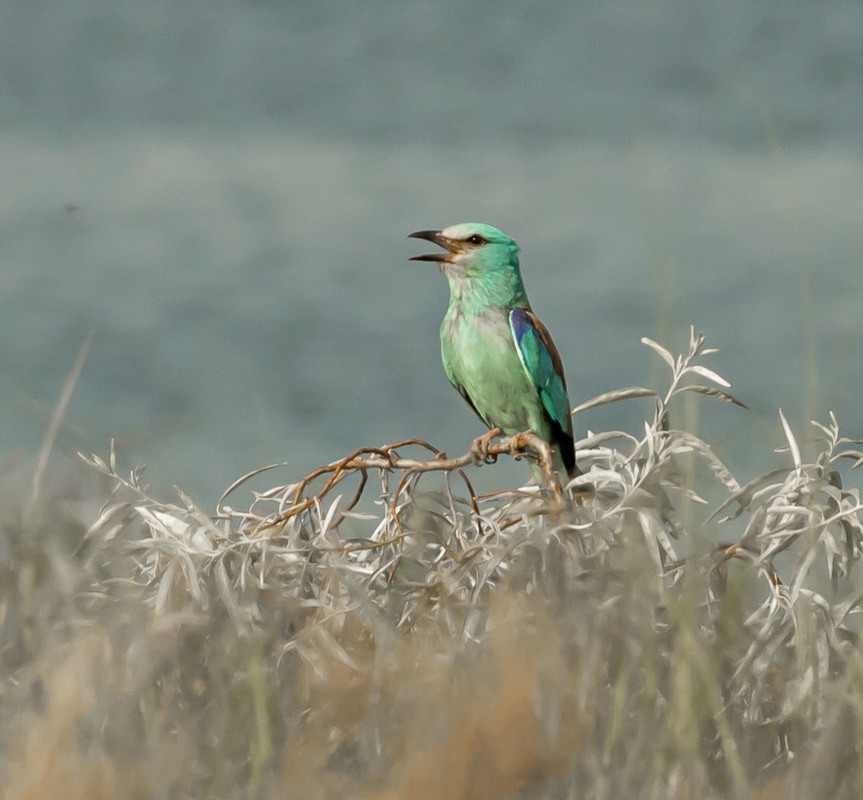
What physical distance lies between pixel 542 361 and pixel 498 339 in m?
0.21

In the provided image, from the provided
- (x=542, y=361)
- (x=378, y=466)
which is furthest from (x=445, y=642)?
(x=542, y=361)

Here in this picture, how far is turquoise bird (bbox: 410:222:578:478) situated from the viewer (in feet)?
16.0

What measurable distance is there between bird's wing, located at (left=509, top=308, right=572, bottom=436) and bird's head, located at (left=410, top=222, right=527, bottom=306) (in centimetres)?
11

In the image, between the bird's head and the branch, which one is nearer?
the branch

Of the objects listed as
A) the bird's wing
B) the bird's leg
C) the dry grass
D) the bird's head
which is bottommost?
the dry grass

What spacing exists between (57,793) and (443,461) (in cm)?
147

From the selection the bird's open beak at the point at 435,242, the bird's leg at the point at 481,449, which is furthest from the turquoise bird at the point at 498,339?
the bird's leg at the point at 481,449

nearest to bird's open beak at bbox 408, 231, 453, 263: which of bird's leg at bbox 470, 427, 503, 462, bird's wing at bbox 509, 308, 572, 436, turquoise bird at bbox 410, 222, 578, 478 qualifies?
turquoise bird at bbox 410, 222, 578, 478

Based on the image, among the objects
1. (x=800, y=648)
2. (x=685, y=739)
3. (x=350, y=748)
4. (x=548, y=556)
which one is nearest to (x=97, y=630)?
(x=350, y=748)

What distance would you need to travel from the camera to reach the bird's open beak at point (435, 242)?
491 centimetres

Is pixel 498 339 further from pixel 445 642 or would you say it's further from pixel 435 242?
pixel 445 642

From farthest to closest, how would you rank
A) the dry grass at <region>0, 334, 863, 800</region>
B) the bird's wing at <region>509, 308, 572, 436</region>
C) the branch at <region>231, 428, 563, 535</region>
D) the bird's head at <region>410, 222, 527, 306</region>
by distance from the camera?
the bird's head at <region>410, 222, 527, 306</region>, the bird's wing at <region>509, 308, 572, 436</region>, the branch at <region>231, 428, 563, 535</region>, the dry grass at <region>0, 334, 863, 800</region>

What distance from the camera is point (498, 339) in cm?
492

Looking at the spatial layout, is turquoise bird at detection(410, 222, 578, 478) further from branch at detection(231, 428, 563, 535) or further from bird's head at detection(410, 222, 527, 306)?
branch at detection(231, 428, 563, 535)
